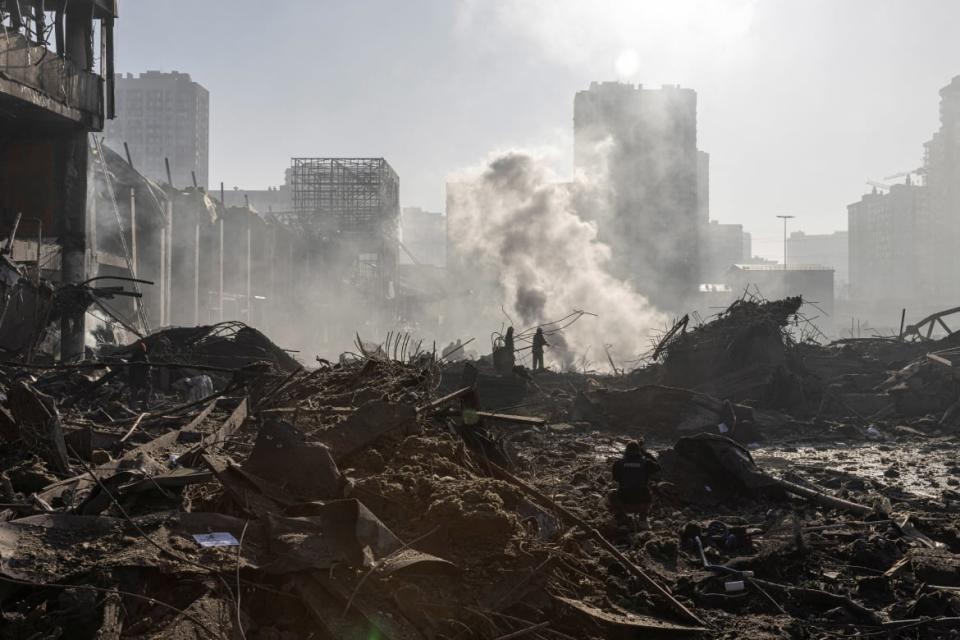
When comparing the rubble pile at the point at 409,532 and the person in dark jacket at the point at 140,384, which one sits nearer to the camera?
the rubble pile at the point at 409,532

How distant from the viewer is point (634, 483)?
6262mm

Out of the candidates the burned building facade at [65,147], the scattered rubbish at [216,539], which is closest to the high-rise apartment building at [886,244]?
the burned building facade at [65,147]

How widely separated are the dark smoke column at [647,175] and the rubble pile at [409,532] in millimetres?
58357

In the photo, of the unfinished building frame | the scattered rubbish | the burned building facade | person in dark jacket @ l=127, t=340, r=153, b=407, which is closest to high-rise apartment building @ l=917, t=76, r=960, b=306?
the unfinished building frame

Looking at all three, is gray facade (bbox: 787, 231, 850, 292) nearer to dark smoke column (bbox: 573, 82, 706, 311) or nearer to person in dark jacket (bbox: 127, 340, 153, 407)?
dark smoke column (bbox: 573, 82, 706, 311)

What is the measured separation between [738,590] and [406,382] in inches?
134

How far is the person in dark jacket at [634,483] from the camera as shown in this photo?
20.5 ft

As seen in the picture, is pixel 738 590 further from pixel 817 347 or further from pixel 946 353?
pixel 817 347

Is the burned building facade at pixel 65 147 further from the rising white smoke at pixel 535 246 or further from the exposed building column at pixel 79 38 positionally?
the rising white smoke at pixel 535 246

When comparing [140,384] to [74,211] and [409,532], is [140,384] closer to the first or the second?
[409,532]

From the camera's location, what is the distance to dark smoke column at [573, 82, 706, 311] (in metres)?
66.2

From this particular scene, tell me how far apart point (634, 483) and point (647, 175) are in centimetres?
A: 6542

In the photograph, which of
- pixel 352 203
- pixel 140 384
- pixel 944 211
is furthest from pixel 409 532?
pixel 944 211

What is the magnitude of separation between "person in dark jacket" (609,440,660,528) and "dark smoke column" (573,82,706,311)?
196 feet
